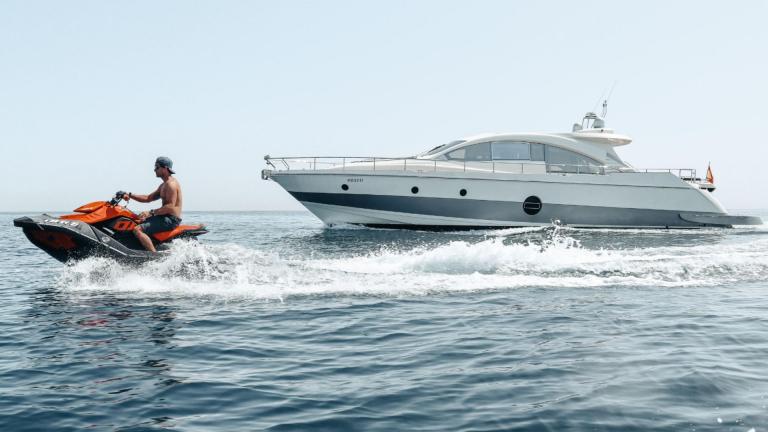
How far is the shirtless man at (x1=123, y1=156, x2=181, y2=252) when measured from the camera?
9.44m

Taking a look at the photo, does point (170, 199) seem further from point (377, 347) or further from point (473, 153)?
point (473, 153)

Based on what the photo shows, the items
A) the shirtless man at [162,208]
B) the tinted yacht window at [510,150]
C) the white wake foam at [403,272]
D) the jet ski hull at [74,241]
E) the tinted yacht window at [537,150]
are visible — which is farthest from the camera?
the tinted yacht window at [537,150]

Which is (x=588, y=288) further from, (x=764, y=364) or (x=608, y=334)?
(x=764, y=364)

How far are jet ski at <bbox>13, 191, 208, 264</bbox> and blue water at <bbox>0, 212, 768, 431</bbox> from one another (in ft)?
0.76

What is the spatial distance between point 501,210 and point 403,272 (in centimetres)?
1362

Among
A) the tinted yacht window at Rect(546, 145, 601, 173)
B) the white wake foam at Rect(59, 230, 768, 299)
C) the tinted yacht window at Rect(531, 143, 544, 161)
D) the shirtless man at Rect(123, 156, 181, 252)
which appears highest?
the tinted yacht window at Rect(531, 143, 544, 161)

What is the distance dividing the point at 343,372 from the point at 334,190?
725 inches

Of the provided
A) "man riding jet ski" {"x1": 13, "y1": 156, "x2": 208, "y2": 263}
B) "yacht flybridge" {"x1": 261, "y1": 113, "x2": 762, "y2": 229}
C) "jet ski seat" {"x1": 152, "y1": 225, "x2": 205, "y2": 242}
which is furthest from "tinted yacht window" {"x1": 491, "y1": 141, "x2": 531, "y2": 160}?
"man riding jet ski" {"x1": 13, "y1": 156, "x2": 208, "y2": 263}

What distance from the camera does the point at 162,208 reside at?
9516 millimetres

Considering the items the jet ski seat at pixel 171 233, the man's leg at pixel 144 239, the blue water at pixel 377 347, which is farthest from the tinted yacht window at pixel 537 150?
the man's leg at pixel 144 239

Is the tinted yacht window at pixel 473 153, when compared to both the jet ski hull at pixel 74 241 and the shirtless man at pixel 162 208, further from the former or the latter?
the jet ski hull at pixel 74 241

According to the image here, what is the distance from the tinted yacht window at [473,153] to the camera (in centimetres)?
2389

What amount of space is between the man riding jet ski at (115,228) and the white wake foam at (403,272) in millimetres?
214

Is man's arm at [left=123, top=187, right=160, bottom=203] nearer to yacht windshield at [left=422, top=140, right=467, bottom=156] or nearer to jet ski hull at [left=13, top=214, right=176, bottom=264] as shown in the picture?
jet ski hull at [left=13, top=214, right=176, bottom=264]
